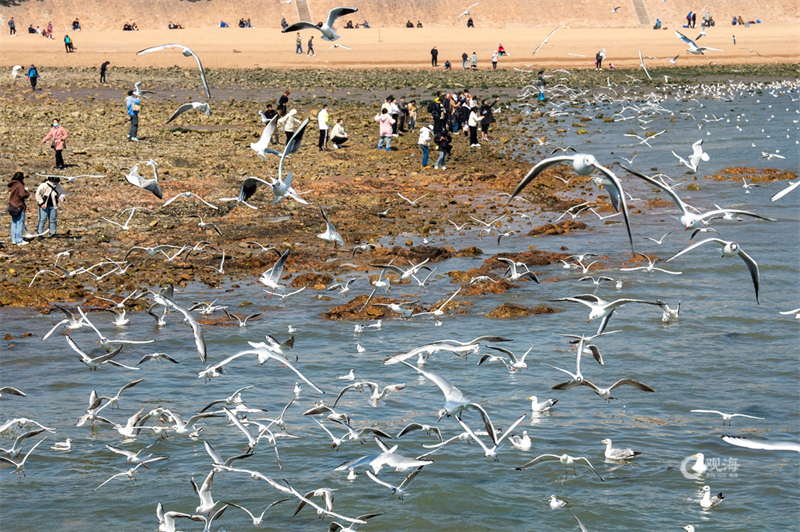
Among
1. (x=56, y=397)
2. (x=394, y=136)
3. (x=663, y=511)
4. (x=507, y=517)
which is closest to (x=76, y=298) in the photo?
(x=56, y=397)

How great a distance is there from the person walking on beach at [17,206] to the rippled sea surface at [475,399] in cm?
370

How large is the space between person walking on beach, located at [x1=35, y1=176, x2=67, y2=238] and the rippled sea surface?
169 inches

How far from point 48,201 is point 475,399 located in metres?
11.7

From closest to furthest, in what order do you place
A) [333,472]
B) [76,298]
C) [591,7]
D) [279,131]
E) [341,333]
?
[333,472]
[341,333]
[76,298]
[279,131]
[591,7]

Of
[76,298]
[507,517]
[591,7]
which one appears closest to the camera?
[507,517]

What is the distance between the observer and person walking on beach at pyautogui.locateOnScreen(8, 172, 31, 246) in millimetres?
19203

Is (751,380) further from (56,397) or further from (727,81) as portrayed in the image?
(727,81)

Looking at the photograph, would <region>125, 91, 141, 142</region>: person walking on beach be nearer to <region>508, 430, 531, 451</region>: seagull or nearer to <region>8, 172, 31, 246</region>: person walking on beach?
<region>8, 172, 31, 246</region>: person walking on beach

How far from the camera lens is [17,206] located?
63.0 feet

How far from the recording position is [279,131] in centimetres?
3303

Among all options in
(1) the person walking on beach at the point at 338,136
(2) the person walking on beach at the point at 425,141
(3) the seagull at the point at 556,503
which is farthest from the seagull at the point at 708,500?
(1) the person walking on beach at the point at 338,136

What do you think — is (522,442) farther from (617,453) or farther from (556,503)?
(556,503)

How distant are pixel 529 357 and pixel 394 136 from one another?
70.4 feet

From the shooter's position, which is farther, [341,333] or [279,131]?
[279,131]
